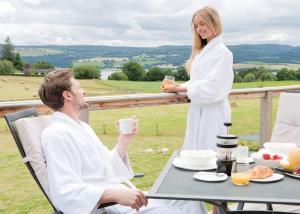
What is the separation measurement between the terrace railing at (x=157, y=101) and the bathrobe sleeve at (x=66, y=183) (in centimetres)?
74

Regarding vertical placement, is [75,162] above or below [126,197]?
above

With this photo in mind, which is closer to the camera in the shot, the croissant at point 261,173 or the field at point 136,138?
the croissant at point 261,173

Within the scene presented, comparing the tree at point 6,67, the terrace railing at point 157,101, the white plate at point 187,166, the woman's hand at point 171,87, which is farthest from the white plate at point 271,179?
the tree at point 6,67

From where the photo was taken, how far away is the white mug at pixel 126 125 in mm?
2205

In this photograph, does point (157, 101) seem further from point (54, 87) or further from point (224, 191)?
point (224, 191)

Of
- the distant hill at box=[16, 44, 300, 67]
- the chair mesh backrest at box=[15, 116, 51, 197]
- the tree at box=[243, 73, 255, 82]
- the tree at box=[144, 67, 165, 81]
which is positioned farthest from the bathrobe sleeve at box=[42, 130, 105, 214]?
the tree at box=[243, 73, 255, 82]

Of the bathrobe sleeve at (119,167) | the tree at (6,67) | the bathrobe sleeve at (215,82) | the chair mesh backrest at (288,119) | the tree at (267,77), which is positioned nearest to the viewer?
the bathrobe sleeve at (119,167)

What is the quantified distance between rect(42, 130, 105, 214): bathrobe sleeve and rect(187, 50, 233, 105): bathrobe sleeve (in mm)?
1434

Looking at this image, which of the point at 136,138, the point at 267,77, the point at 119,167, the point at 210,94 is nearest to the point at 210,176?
the point at 119,167

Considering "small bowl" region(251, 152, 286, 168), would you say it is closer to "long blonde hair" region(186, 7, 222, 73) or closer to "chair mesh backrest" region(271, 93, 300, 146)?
"chair mesh backrest" region(271, 93, 300, 146)

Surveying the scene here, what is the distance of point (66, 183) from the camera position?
1.95m

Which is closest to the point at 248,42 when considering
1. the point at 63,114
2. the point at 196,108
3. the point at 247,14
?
the point at 247,14

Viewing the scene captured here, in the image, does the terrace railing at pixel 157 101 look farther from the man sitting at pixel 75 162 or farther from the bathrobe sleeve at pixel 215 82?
the man sitting at pixel 75 162

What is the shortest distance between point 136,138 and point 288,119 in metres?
1.40
